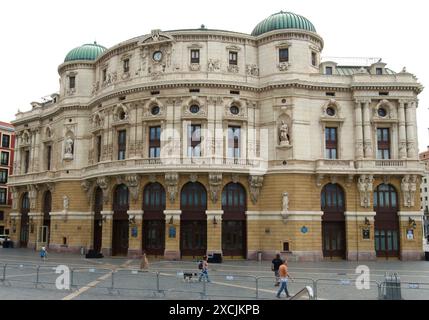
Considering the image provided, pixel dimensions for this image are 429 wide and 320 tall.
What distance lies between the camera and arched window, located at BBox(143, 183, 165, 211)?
48.9 metres

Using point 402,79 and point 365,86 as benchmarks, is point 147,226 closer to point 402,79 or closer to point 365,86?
point 365,86

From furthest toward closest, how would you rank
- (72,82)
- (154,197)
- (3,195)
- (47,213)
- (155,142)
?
(3,195) < (47,213) < (72,82) < (155,142) < (154,197)

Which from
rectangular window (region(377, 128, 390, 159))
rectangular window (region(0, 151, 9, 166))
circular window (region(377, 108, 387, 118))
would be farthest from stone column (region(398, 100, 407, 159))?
rectangular window (region(0, 151, 9, 166))

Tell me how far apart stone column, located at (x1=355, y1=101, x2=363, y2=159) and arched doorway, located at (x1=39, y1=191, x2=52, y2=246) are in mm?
40945

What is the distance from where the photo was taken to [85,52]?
6122 centimetres

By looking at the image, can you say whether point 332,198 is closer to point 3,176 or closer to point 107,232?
point 107,232

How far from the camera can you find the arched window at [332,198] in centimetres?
4862

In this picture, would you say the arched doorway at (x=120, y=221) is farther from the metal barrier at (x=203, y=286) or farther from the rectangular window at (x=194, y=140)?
the metal barrier at (x=203, y=286)

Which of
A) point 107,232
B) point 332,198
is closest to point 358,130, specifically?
point 332,198

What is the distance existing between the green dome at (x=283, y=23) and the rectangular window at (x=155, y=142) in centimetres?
1666

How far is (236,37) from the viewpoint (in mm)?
51250

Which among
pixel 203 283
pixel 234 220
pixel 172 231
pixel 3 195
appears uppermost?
pixel 3 195

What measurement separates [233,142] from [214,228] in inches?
372
